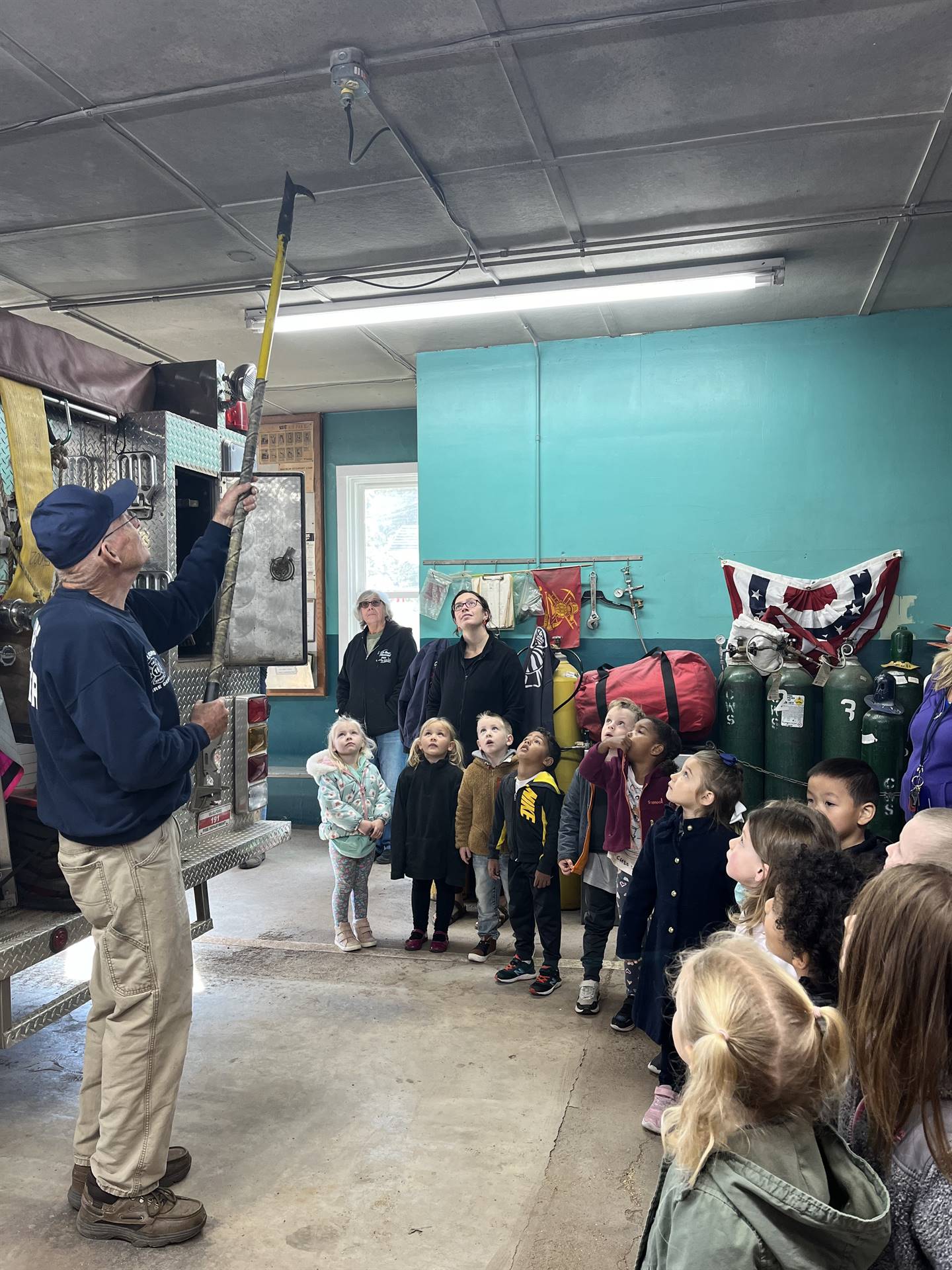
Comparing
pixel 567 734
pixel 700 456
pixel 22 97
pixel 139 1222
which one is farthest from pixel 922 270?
pixel 139 1222

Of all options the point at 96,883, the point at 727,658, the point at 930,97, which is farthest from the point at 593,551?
the point at 96,883

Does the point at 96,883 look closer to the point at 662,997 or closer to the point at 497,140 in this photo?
the point at 662,997

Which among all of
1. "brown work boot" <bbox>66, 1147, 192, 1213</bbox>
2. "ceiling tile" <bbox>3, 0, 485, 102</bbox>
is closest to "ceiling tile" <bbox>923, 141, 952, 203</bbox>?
"ceiling tile" <bbox>3, 0, 485, 102</bbox>

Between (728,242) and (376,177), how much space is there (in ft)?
6.68

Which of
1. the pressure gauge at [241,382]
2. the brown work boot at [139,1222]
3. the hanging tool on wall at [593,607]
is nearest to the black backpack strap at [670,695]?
the hanging tool on wall at [593,607]

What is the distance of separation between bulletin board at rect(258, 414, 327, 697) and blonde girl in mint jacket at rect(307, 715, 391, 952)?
3.85m

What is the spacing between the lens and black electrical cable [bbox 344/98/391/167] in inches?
154

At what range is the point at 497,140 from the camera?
429cm

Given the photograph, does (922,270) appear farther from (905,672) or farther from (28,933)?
(28,933)

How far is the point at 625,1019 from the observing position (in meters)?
4.30

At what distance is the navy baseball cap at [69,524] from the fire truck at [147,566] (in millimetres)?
770

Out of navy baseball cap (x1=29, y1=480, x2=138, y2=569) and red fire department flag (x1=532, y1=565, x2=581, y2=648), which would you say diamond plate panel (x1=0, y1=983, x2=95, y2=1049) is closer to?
navy baseball cap (x1=29, y1=480, x2=138, y2=569)

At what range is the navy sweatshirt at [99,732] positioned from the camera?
272cm

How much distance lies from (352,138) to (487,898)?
3.73m
